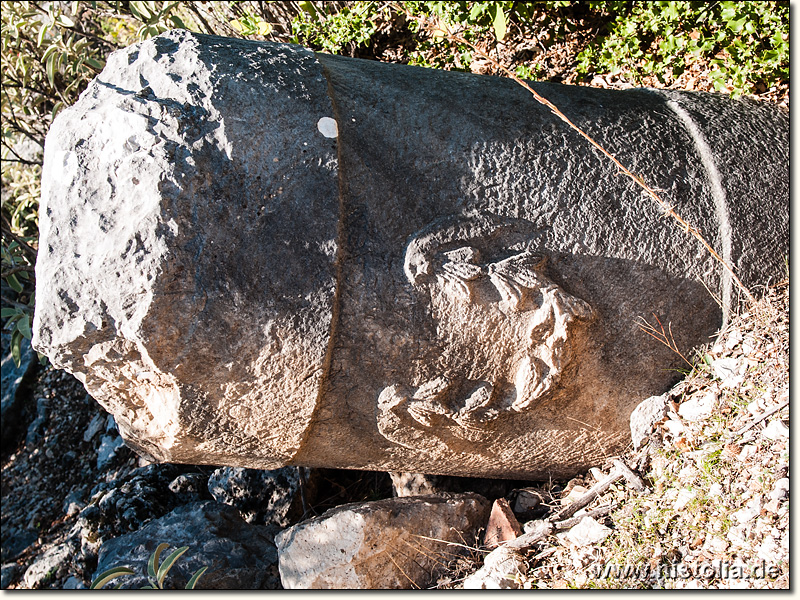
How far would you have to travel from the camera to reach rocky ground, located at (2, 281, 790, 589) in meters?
1.58

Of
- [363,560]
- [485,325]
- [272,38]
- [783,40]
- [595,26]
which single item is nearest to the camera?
[485,325]

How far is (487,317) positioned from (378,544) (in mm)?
748

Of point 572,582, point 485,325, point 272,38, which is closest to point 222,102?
point 485,325

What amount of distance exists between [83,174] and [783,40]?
6.89 feet

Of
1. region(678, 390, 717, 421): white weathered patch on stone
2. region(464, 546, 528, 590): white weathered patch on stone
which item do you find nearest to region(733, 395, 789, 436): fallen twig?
region(678, 390, 717, 421): white weathered patch on stone

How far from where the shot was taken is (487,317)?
1.62m

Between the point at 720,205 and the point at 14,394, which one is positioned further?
the point at 14,394

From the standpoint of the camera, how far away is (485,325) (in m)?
1.63

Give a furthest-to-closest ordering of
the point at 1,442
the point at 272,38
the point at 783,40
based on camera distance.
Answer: the point at 1,442 < the point at 272,38 < the point at 783,40

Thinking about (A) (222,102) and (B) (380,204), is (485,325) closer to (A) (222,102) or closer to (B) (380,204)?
(B) (380,204)

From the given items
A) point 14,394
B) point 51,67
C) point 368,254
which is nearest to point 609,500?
point 368,254

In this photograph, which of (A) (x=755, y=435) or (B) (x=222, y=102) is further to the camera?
(A) (x=755, y=435)

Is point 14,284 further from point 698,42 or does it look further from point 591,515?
point 698,42

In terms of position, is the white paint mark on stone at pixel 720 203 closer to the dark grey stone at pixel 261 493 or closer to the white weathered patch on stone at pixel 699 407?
the white weathered patch on stone at pixel 699 407
